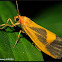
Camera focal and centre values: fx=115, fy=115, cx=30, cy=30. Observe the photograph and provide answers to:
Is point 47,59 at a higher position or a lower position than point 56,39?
lower

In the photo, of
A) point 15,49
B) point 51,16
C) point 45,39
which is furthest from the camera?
point 51,16

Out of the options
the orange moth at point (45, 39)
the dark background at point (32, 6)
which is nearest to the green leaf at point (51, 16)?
the dark background at point (32, 6)

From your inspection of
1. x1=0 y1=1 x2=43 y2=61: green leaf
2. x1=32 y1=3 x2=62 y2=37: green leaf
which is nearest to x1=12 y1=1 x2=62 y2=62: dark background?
x1=32 y1=3 x2=62 y2=37: green leaf

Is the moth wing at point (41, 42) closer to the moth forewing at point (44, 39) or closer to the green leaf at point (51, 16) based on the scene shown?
the moth forewing at point (44, 39)

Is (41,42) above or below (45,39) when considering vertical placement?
below

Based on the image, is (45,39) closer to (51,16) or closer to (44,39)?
(44,39)

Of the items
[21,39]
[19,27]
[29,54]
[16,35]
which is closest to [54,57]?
[29,54]

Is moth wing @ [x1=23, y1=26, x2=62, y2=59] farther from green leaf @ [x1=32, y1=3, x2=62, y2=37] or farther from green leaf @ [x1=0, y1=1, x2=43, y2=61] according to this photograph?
green leaf @ [x1=32, y1=3, x2=62, y2=37]

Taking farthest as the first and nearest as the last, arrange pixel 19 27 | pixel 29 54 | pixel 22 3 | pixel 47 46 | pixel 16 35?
pixel 22 3, pixel 19 27, pixel 16 35, pixel 47 46, pixel 29 54

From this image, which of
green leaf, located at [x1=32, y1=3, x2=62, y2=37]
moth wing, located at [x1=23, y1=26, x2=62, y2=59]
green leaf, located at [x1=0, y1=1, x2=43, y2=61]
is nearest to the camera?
green leaf, located at [x1=0, y1=1, x2=43, y2=61]

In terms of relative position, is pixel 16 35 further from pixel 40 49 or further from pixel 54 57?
pixel 54 57

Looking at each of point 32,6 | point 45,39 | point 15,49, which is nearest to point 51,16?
point 32,6
